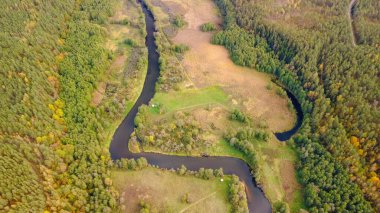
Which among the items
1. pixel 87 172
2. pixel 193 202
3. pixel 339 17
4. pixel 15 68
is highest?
pixel 339 17

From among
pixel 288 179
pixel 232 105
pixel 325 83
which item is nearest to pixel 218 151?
pixel 232 105

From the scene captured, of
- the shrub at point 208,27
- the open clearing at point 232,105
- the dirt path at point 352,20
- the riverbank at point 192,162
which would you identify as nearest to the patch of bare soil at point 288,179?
the open clearing at point 232,105

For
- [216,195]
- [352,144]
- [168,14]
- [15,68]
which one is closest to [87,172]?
[216,195]

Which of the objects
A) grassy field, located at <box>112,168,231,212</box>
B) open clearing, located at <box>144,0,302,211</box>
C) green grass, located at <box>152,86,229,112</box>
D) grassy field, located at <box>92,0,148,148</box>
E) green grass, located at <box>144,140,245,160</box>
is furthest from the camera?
green grass, located at <box>152,86,229,112</box>

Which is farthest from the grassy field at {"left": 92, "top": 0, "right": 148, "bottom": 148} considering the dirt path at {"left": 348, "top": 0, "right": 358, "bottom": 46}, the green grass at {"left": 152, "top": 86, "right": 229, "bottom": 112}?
the dirt path at {"left": 348, "top": 0, "right": 358, "bottom": 46}

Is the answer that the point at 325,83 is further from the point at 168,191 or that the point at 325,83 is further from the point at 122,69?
the point at 122,69

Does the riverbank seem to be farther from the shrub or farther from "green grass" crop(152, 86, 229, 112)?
the shrub

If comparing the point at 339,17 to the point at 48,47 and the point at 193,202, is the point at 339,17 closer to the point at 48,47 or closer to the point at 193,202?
the point at 193,202
